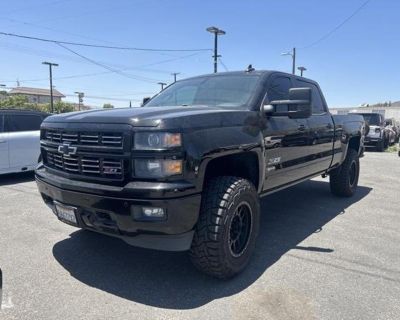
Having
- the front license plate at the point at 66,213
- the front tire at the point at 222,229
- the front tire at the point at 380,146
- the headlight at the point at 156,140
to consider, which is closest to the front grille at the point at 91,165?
the headlight at the point at 156,140

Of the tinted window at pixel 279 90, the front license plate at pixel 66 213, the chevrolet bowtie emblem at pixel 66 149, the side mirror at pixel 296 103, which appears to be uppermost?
the tinted window at pixel 279 90

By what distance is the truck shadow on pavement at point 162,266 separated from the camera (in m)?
3.23

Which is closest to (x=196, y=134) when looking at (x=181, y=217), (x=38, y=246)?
(x=181, y=217)

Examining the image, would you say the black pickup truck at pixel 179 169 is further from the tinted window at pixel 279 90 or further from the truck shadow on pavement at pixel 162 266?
the truck shadow on pavement at pixel 162 266

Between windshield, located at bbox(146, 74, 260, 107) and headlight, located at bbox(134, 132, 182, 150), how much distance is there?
Answer: 4.35ft

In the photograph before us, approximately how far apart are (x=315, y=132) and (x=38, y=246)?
377 cm

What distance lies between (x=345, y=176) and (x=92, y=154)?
16.2 feet

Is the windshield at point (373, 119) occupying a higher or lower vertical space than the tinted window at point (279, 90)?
lower

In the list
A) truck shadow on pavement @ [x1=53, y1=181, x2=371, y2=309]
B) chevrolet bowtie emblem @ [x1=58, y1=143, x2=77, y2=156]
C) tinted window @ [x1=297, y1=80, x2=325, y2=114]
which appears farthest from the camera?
tinted window @ [x1=297, y1=80, x2=325, y2=114]

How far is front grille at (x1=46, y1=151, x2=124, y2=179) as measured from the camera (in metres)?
3.08

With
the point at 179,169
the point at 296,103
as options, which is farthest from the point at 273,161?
the point at 179,169

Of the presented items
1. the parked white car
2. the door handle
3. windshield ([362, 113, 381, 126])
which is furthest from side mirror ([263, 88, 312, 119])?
windshield ([362, 113, 381, 126])

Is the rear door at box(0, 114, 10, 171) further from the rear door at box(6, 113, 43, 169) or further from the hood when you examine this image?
the hood

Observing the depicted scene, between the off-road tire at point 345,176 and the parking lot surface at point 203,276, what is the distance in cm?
123
